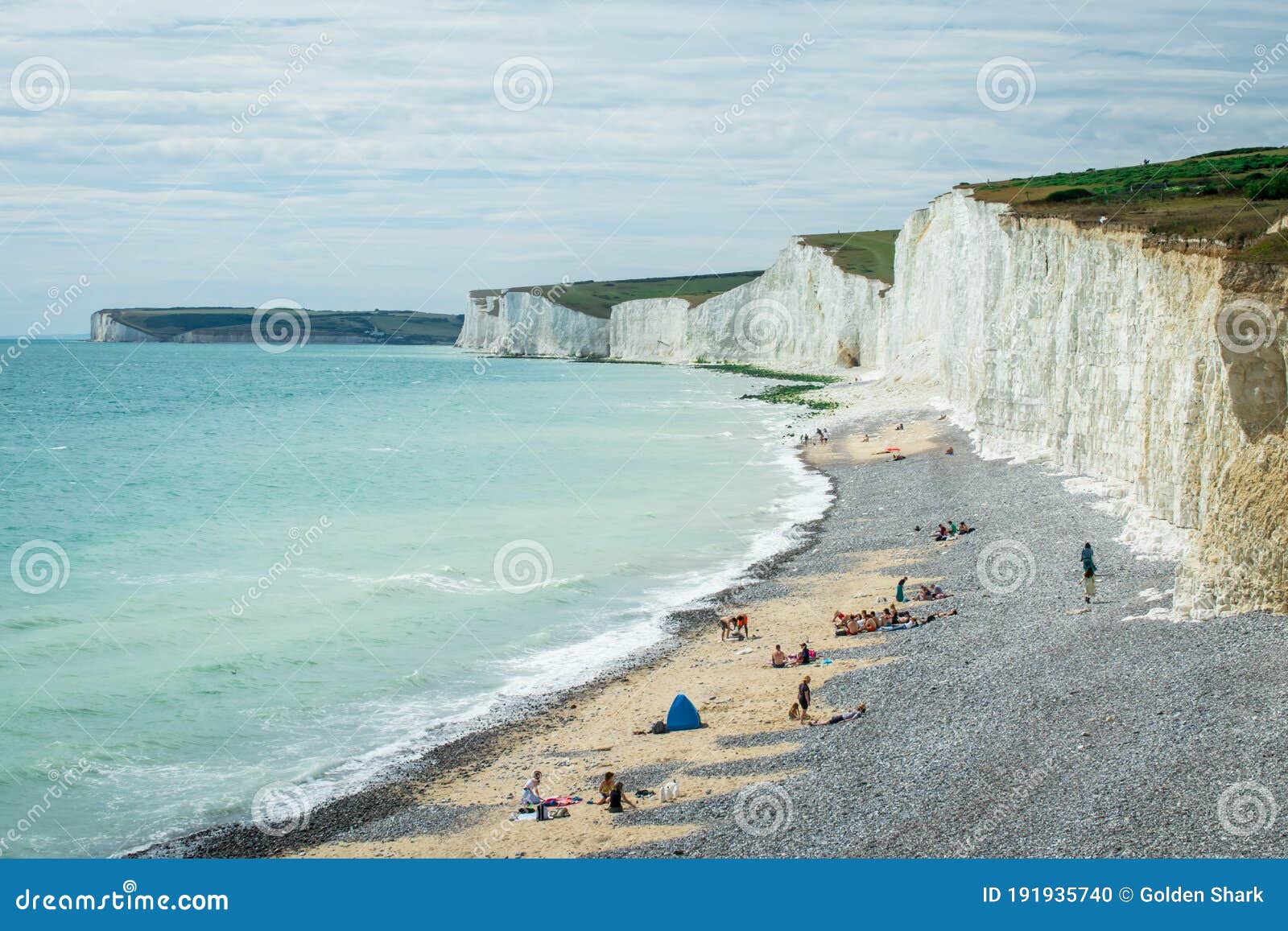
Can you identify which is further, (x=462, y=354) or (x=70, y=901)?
(x=462, y=354)

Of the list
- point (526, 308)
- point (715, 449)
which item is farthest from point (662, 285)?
point (715, 449)

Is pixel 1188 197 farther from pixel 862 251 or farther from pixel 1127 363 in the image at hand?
pixel 862 251

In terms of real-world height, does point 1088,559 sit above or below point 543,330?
below

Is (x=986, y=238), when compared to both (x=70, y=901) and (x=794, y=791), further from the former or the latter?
(x=70, y=901)

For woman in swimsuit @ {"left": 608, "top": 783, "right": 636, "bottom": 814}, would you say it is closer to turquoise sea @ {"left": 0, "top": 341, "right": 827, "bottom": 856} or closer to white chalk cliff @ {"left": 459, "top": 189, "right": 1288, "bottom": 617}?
turquoise sea @ {"left": 0, "top": 341, "right": 827, "bottom": 856}

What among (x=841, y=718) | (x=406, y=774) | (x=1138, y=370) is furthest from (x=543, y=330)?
(x=841, y=718)

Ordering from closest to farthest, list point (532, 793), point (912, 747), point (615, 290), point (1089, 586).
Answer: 1. point (912, 747)
2. point (532, 793)
3. point (1089, 586)
4. point (615, 290)

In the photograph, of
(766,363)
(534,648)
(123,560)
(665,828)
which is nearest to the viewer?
(665,828)
